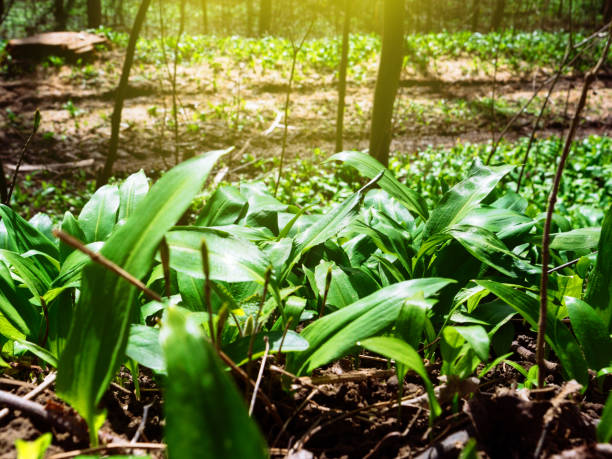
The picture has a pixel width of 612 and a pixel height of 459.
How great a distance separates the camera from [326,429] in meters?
0.95

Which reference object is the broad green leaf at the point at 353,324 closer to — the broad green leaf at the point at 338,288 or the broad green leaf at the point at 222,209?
the broad green leaf at the point at 338,288

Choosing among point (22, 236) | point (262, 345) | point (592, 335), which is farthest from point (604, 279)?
point (22, 236)

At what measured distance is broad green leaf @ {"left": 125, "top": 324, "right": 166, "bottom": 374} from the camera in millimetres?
890

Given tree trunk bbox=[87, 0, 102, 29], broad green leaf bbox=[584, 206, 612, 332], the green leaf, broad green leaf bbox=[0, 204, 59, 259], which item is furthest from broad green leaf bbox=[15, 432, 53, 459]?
tree trunk bbox=[87, 0, 102, 29]

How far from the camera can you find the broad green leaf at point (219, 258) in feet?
3.25

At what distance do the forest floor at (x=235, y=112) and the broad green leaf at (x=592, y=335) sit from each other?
4.25 metres

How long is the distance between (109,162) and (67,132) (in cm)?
468

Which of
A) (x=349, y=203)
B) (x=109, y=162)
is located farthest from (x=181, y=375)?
(x=109, y=162)

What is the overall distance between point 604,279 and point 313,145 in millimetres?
5553

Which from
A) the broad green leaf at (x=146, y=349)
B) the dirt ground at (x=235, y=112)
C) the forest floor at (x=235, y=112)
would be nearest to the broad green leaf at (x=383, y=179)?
the broad green leaf at (x=146, y=349)

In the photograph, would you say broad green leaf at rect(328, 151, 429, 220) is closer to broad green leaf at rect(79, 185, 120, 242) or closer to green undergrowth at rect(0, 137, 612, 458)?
green undergrowth at rect(0, 137, 612, 458)

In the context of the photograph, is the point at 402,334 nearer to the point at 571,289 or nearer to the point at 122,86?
the point at 571,289

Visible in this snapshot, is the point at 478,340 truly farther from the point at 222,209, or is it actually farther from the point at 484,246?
the point at 222,209

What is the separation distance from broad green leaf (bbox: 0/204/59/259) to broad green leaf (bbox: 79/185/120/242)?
0.12m
